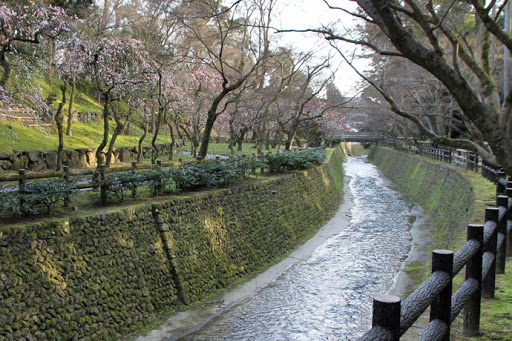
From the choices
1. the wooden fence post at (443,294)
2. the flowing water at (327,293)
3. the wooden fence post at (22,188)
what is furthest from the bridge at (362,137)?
the wooden fence post at (443,294)

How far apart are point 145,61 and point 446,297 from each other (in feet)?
64.4

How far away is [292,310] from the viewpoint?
9.67 meters

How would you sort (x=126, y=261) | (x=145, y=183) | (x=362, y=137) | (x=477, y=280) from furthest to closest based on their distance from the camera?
(x=362, y=137), (x=145, y=183), (x=126, y=261), (x=477, y=280)

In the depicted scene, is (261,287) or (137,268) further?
(261,287)

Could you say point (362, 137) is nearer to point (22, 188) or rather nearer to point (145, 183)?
point (145, 183)

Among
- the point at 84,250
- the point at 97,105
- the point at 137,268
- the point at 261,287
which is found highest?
the point at 97,105

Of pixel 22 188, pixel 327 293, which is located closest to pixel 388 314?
pixel 22 188

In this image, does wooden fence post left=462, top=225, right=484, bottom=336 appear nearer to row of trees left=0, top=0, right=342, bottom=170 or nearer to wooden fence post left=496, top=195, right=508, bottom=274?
wooden fence post left=496, top=195, right=508, bottom=274

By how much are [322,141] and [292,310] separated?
122ft

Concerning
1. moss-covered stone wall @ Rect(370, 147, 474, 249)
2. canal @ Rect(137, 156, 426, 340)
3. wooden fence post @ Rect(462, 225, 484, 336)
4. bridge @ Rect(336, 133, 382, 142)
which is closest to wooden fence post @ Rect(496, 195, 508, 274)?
wooden fence post @ Rect(462, 225, 484, 336)

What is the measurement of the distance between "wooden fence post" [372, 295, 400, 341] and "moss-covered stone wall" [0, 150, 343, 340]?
617 cm

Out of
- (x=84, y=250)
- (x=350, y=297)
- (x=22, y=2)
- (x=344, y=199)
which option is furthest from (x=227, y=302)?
(x=344, y=199)

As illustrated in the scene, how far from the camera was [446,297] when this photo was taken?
3.23 metres

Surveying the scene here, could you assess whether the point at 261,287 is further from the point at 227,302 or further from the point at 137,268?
the point at 137,268
